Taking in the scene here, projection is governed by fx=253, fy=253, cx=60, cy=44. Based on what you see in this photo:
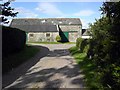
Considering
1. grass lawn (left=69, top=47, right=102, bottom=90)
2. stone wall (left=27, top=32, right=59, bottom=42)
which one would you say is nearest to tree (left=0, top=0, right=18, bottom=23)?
grass lawn (left=69, top=47, right=102, bottom=90)

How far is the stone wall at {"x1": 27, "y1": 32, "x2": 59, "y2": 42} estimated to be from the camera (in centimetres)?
6041

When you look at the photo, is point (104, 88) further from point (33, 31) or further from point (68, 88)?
point (33, 31)

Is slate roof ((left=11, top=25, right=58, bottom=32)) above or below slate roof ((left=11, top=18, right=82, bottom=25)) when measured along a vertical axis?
below

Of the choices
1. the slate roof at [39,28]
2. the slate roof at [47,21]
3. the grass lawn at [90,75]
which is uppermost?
the slate roof at [47,21]

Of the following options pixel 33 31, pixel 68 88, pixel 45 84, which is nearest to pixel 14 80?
pixel 45 84

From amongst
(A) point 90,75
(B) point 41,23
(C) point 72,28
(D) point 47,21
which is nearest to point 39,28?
(B) point 41,23

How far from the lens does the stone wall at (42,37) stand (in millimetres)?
60406

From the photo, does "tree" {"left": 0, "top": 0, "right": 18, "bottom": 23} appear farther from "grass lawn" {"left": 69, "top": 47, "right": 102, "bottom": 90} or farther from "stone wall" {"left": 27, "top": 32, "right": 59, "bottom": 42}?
"stone wall" {"left": 27, "top": 32, "right": 59, "bottom": 42}

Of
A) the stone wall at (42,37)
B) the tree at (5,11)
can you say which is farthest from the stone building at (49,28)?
the tree at (5,11)

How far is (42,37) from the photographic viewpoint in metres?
60.8

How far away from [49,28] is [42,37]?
2931 mm

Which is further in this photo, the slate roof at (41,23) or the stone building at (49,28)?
the slate roof at (41,23)

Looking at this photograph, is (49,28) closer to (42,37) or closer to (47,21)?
(42,37)

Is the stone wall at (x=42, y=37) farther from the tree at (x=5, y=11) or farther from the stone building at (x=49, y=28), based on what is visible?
the tree at (x=5, y=11)
